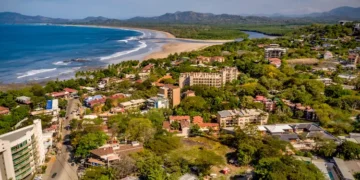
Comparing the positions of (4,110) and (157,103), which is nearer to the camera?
(4,110)

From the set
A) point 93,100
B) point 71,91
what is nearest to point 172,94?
point 93,100

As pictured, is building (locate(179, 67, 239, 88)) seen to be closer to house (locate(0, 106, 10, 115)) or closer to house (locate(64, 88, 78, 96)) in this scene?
house (locate(64, 88, 78, 96))

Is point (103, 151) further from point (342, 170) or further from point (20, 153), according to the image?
point (342, 170)

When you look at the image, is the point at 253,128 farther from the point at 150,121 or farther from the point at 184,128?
the point at 150,121

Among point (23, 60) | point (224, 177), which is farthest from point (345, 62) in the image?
point (23, 60)

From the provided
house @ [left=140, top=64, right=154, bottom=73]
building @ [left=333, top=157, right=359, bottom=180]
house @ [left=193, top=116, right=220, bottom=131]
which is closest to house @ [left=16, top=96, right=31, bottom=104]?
house @ [left=140, top=64, right=154, bottom=73]
